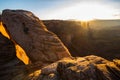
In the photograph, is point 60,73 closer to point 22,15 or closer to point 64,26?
point 22,15

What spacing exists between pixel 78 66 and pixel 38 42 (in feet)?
18.6

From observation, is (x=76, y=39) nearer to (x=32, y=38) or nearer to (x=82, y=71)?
(x=32, y=38)

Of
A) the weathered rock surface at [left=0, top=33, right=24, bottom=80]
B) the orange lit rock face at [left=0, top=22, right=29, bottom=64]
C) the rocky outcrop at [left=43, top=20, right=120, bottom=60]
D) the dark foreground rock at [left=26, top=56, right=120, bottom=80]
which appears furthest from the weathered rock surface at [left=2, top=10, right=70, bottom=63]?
the rocky outcrop at [left=43, top=20, right=120, bottom=60]

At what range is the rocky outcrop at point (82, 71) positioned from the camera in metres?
6.79

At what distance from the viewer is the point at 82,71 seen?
689 cm

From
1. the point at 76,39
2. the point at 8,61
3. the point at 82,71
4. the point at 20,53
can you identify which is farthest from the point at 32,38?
the point at 76,39

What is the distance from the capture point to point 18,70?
10.3 meters

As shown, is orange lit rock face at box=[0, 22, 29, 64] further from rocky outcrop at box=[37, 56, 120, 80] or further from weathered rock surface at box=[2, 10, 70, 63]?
rocky outcrop at box=[37, 56, 120, 80]

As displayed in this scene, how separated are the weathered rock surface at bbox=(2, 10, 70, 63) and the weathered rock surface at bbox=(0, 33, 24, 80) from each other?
3.62 feet

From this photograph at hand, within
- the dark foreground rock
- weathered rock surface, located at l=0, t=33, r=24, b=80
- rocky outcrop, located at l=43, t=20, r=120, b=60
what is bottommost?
rocky outcrop, located at l=43, t=20, r=120, b=60

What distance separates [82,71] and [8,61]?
17.4ft

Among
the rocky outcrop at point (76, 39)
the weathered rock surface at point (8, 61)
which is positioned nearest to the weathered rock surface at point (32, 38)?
the weathered rock surface at point (8, 61)

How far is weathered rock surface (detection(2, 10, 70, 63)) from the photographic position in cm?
1228

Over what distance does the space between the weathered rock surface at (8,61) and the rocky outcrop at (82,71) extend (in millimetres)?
3078
